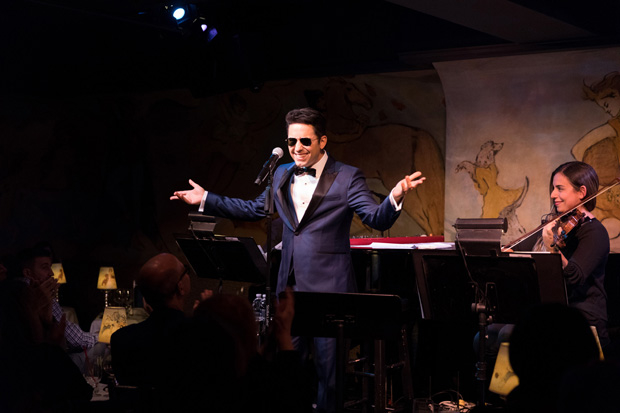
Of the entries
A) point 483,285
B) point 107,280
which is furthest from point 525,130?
point 107,280

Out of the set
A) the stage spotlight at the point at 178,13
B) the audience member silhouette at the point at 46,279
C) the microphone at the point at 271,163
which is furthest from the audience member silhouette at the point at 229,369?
the stage spotlight at the point at 178,13

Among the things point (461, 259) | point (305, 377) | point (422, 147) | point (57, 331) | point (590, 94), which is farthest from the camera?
point (422, 147)

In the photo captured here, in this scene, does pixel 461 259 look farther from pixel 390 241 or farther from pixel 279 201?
pixel 390 241

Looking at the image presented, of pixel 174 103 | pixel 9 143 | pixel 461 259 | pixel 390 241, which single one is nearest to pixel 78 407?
pixel 461 259

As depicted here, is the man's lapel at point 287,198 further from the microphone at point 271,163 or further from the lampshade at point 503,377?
the lampshade at point 503,377

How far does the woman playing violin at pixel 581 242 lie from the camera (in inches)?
171

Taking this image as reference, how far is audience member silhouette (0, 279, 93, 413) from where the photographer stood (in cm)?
246

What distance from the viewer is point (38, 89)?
29.6ft

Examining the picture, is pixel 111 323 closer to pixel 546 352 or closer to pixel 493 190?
pixel 546 352

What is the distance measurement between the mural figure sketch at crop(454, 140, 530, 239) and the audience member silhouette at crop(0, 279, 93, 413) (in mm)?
4581

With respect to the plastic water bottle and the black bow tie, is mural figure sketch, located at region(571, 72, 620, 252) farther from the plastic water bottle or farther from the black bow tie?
the plastic water bottle

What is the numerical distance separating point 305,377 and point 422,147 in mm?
4886

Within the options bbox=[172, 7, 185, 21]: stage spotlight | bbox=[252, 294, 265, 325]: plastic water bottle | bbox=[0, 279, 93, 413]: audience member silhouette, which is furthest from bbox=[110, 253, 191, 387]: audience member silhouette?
bbox=[172, 7, 185, 21]: stage spotlight

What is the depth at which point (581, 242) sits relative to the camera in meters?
4.41
